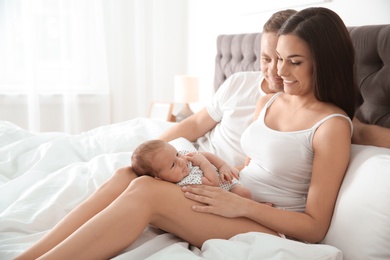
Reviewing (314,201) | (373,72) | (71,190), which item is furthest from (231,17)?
(314,201)

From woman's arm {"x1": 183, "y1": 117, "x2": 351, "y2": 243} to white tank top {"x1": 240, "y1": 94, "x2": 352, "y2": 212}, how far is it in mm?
79

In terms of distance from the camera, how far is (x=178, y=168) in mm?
1395

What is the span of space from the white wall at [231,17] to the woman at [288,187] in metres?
0.67

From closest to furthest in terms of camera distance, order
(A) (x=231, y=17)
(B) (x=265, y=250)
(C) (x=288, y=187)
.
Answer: (B) (x=265, y=250) → (C) (x=288, y=187) → (A) (x=231, y=17)

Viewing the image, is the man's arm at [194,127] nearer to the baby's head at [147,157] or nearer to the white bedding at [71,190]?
the white bedding at [71,190]

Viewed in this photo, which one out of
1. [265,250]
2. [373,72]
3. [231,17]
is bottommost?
[265,250]

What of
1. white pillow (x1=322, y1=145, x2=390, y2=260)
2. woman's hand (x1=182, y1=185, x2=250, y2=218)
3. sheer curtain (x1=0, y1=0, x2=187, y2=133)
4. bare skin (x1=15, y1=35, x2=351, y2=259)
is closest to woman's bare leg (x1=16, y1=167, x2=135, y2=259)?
bare skin (x1=15, y1=35, x2=351, y2=259)

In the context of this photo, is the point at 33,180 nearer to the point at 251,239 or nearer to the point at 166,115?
the point at 251,239

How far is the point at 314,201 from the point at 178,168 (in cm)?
47

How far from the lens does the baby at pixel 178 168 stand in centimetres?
138

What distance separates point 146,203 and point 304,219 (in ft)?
1.71

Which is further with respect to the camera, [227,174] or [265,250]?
[227,174]

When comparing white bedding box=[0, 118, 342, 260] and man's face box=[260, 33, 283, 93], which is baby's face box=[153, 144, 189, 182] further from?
man's face box=[260, 33, 283, 93]

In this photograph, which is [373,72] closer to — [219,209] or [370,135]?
[370,135]
